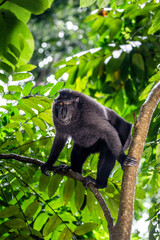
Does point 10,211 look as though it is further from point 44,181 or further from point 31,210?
point 44,181

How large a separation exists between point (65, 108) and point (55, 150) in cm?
32

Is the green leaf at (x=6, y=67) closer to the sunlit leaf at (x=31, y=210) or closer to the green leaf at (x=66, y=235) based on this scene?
the sunlit leaf at (x=31, y=210)

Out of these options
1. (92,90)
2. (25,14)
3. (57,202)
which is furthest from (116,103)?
(25,14)

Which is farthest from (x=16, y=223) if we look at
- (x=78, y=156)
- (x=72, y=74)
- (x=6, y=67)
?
(x=72, y=74)

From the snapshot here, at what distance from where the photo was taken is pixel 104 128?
2.25 metres

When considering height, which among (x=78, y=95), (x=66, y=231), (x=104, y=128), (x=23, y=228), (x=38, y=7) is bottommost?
(x=66, y=231)

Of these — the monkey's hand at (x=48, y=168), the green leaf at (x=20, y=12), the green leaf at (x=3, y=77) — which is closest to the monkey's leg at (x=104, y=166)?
the monkey's hand at (x=48, y=168)

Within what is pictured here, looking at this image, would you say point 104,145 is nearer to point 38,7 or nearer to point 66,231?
point 66,231

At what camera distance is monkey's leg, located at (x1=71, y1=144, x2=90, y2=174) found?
2.36 meters

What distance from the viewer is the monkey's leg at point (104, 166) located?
7.00 ft

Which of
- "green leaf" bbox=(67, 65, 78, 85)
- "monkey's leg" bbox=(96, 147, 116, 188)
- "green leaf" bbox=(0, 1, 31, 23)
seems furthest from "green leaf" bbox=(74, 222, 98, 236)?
"green leaf" bbox=(67, 65, 78, 85)

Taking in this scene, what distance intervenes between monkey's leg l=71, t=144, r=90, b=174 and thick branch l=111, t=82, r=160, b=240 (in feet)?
2.12

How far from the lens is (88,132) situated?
95.0 inches

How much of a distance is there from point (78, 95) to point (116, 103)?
114 centimetres
